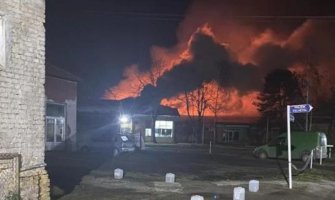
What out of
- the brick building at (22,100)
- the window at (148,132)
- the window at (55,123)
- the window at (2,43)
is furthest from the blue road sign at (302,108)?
the window at (148,132)

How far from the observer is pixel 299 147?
40625 millimetres

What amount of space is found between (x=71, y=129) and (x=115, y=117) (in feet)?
69.1

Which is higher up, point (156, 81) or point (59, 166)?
point (156, 81)

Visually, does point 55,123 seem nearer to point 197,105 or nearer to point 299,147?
point 299,147

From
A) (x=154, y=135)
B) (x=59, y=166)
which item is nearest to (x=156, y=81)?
(x=154, y=135)

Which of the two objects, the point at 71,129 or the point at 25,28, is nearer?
the point at 25,28

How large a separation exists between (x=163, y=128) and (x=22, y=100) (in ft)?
223

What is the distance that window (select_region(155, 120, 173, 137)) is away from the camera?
3127 inches

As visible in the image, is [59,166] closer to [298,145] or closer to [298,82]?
[298,145]

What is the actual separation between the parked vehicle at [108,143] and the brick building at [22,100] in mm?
25073

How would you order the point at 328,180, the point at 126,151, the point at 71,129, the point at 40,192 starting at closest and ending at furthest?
the point at 40,192 → the point at 328,180 → the point at 126,151 → the point at 71,129

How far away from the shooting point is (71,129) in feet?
141

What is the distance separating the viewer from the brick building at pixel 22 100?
11.4 meters

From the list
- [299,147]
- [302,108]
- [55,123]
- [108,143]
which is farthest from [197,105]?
[302,108]
